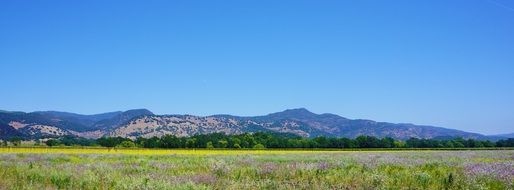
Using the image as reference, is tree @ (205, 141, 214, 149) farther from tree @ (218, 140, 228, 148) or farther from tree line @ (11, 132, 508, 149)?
tree @ (218, 140, 228, 148)

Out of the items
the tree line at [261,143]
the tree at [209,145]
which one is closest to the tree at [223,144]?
the tree line at [261,143]

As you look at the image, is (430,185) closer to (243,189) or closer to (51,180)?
(243,189)

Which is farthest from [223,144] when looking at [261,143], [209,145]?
[261,143]

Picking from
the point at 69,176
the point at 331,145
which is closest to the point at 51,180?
the point at 69,176

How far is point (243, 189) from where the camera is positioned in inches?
409

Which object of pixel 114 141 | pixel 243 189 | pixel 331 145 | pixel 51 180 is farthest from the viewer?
pixel 331 145

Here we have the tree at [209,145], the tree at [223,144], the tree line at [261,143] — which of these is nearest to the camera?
the tree at [209,145]

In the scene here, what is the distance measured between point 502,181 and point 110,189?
9557 millimetres

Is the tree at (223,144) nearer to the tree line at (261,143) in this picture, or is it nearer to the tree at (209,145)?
the tree line at (261,143)

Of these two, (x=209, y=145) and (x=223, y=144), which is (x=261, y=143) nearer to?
(x=223, y=144)

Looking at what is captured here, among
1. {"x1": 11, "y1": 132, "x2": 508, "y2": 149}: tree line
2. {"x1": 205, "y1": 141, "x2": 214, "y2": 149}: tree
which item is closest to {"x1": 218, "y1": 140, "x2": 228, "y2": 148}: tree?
{"x1": 11, "y1": 132, "x2": 508, "y2": 149}: tree line

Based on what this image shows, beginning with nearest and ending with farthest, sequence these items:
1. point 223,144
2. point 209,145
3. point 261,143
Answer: point 209,145 → point 223,144 → point 261,143

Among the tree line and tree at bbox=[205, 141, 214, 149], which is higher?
the tree line

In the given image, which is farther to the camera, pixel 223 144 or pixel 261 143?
pixel 261 143
